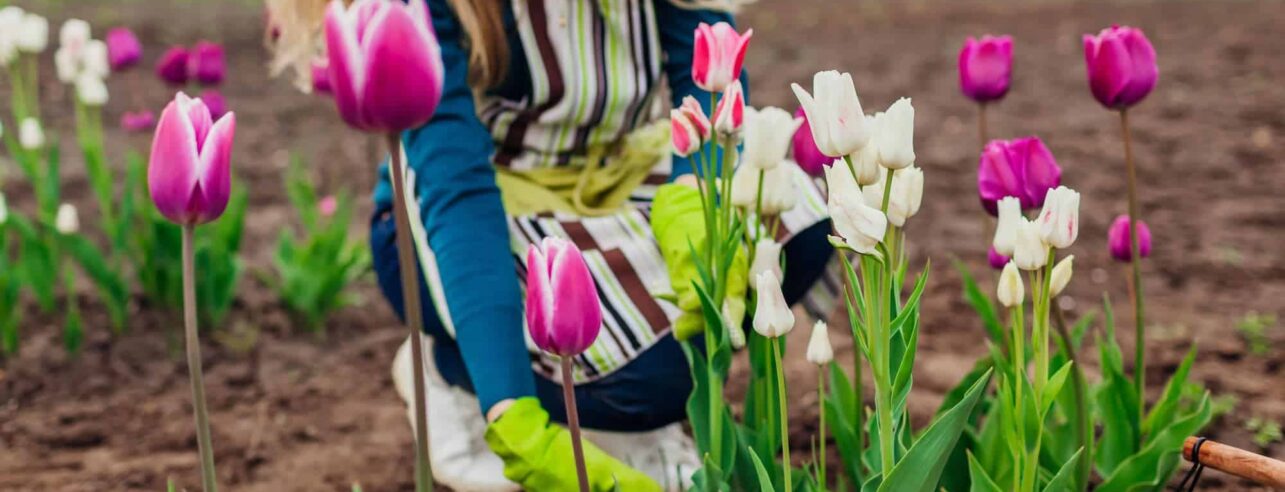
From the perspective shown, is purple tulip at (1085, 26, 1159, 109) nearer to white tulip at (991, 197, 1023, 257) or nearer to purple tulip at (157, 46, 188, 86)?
white tulip at (991, 197, 1023, 257)

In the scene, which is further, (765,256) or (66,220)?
(66,220)

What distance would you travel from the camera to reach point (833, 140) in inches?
36.3

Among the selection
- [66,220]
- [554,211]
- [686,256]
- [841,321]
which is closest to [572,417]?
[686,256]

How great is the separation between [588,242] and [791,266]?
250mm

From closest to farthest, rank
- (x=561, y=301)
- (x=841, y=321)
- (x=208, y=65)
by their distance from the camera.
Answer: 1. (x=561, y=301)
2. (x=208, y=65)
3. (x=841, y=321)

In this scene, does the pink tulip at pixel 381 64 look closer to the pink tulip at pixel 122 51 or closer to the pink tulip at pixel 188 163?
the pink tulip at pixel 188 163

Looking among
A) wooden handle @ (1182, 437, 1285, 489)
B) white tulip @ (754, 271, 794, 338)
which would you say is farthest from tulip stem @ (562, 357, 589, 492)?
wooden handle @ (1182, 437, 1285, 489)

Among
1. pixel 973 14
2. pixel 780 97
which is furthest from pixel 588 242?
pixel 973 14

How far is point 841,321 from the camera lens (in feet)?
8.17

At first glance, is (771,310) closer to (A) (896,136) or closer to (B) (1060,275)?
(A) (896,136)

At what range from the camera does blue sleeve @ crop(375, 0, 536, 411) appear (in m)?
1.40

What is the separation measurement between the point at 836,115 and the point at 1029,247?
228mm

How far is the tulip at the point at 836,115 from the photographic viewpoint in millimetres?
912

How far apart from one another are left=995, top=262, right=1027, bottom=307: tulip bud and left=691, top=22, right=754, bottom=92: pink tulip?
0.28 metres
